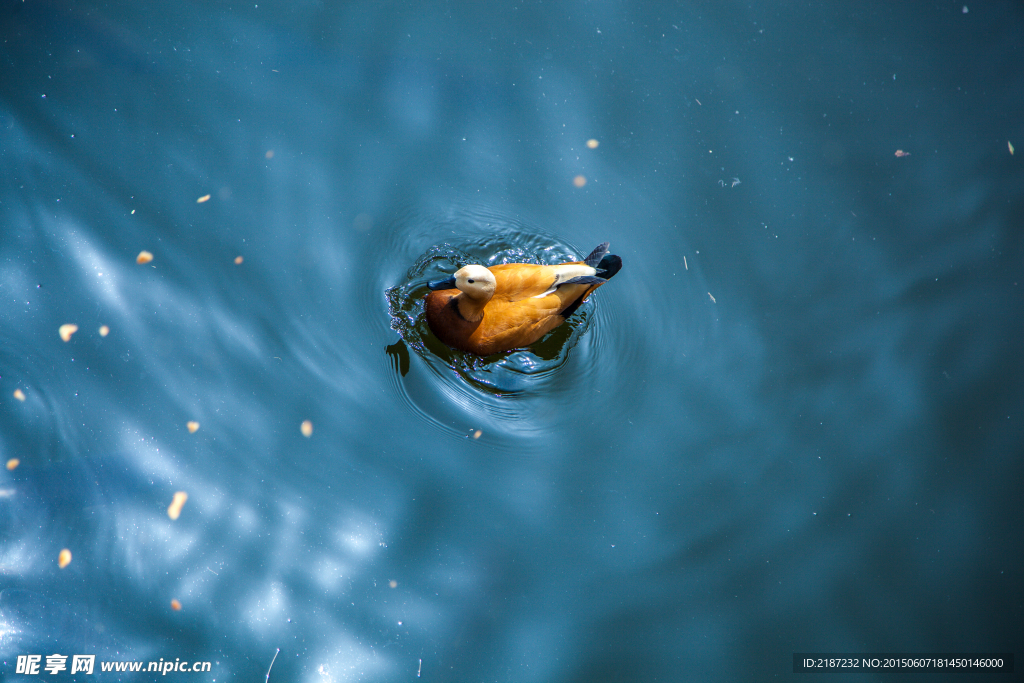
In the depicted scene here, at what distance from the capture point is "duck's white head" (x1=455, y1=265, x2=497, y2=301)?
314 centimetres

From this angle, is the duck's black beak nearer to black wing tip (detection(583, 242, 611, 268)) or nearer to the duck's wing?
the duck's wing

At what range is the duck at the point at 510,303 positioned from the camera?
3.30 m

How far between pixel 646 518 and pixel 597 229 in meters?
1.65

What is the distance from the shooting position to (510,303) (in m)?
3.38

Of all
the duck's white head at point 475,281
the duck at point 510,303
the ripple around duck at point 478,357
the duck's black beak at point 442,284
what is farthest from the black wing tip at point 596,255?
the duck's black beak at point 442,284

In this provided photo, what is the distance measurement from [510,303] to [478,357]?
0.35m

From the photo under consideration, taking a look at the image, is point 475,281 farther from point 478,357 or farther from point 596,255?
point 596,255

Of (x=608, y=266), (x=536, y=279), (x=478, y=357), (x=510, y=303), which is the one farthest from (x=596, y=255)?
(x=478, y=357)

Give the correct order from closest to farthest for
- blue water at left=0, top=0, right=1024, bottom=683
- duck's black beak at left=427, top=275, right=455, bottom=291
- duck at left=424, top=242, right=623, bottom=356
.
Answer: blue water at left=0, top=0, right=1024, bottom=683, duck's black beak at left=427, top=275, right=455, bottom=291, duck at left=424, top=242, right=623, bottom=356

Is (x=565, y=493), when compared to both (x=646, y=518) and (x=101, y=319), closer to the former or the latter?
(x=646, y=518)

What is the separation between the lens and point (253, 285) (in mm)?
3475

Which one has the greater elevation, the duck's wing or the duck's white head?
the duck's wing

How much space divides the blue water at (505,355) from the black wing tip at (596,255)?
0.24m

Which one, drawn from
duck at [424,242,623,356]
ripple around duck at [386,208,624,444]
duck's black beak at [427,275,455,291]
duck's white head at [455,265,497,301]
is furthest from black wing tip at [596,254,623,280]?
duck's black beak at [427,275,455,291]
